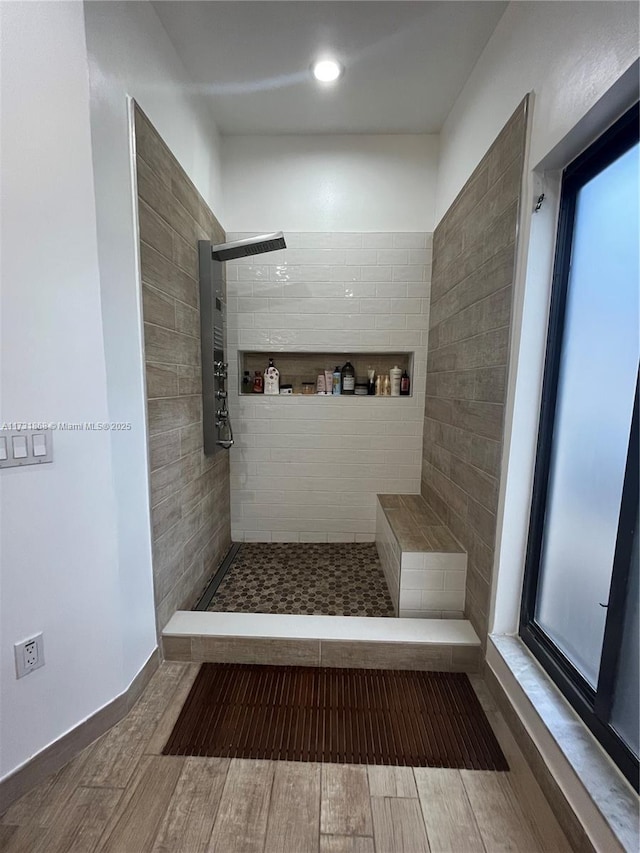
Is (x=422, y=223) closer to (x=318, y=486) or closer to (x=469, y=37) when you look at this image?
(x=469, y=37)

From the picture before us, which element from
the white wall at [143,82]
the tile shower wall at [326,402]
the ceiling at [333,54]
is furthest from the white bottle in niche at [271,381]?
the ceiling at [333,54]

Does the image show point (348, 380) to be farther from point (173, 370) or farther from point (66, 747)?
point (66, 747)

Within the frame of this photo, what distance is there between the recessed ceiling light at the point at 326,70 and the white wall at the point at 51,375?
3.89 feet

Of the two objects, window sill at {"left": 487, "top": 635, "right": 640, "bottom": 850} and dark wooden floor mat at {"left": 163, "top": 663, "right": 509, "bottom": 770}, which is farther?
dark wooden floor mat at {"left": 163, "top": 663, "right": 509, "bottom": 770}

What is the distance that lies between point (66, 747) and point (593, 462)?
6.65ft

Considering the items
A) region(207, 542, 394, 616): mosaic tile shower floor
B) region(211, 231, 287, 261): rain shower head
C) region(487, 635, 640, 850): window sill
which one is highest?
region(211, 231, 287, 261): rain shower head

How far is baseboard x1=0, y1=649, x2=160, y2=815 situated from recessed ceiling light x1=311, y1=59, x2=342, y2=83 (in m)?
3.03

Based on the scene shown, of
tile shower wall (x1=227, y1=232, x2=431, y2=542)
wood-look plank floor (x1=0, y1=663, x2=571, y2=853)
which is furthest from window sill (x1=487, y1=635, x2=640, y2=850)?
tile shower wall (x1=227, y1=232, x2=431, y2=542)

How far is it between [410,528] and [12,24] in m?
2.48

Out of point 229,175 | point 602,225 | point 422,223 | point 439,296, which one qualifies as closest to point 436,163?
point 422,223

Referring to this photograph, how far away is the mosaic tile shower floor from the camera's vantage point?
2025 millimetres

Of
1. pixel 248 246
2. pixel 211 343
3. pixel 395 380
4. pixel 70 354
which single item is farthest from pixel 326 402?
pixel 70 354

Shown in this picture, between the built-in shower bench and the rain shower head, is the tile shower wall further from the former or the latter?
the built-in shower bench

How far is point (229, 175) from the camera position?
2527mm
